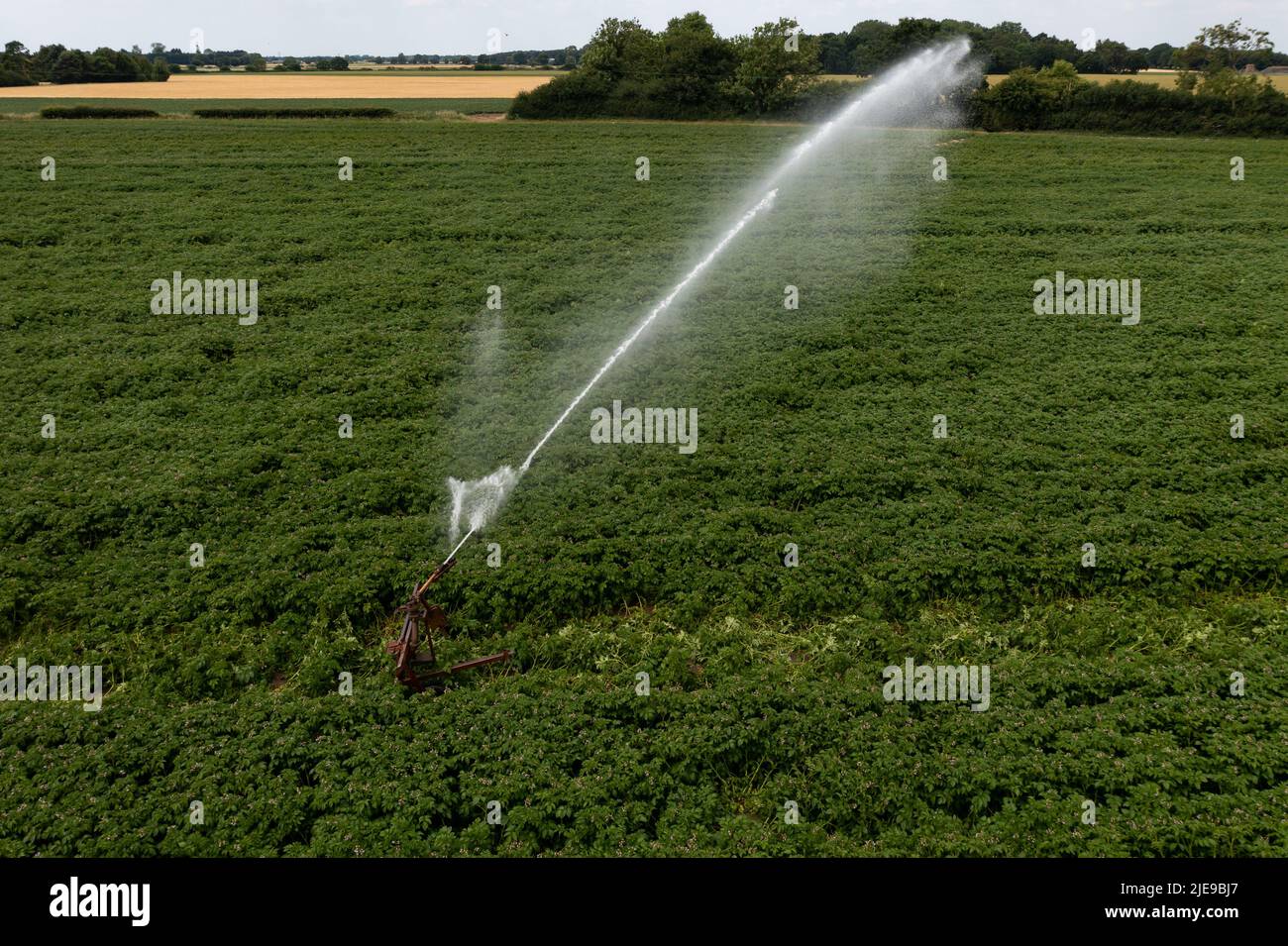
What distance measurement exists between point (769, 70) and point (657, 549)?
2048 inches

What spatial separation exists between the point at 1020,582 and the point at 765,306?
41.0 feet

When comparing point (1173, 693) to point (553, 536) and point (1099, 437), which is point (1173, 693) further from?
point (553, 536)

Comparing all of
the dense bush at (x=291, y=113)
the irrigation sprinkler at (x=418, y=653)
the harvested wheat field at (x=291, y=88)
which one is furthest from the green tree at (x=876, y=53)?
the irrigation sprinkler at (x=418, y=653)

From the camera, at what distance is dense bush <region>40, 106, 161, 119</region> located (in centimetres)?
5362

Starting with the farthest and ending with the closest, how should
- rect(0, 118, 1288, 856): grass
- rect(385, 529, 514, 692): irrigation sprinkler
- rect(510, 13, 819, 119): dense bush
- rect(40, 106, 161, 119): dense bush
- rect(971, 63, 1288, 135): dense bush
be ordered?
rect(510, 13, 819, 119): dense bush, rect(40, 106, 161, 119): dense bush, rect(971, 63, 1288, 135): dense bush, rect(385, 529, 514, 692): irrigation sprinkler, rect(0, 118, 1288, 856): grass

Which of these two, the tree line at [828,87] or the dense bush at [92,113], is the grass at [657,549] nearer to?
the tree line at [828,87]

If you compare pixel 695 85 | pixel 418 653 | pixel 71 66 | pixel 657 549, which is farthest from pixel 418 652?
pixel 71 66

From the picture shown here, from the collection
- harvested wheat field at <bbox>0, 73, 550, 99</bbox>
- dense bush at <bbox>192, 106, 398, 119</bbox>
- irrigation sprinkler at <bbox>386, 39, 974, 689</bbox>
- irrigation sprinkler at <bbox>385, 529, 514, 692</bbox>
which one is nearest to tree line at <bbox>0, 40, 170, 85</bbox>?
harvested wheat field at <bbox>0, 73, 550, 99</bbox>

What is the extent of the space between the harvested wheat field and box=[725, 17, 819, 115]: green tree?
15.9m

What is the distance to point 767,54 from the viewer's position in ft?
183

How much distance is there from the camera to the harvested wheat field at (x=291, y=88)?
2517 inches

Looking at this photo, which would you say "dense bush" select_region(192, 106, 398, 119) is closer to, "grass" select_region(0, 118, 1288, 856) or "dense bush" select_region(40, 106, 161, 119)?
"dense bush" select_region(40, 106, 161, 119)

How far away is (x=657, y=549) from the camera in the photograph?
13305 mm
